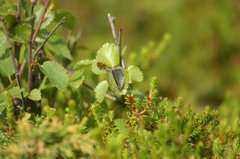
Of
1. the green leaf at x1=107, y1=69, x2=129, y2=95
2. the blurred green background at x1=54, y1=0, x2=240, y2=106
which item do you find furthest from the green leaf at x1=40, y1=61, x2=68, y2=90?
the blurred green background at x1=54, y1=0, x2=240, y2=106

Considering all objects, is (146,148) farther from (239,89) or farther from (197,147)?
(239,89)

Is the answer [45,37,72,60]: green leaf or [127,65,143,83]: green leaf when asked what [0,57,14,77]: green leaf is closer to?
[45,37,72,60]: green leaf

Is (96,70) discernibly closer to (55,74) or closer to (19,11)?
(55,74)

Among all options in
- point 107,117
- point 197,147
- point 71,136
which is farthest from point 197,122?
point 71,136

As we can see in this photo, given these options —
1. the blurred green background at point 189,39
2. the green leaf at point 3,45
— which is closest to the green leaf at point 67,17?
the green leaf at point 3,45

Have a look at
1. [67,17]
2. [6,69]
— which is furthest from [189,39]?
[6,69]

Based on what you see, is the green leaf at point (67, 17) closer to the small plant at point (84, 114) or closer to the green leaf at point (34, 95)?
the small plant at point (84, 114)
